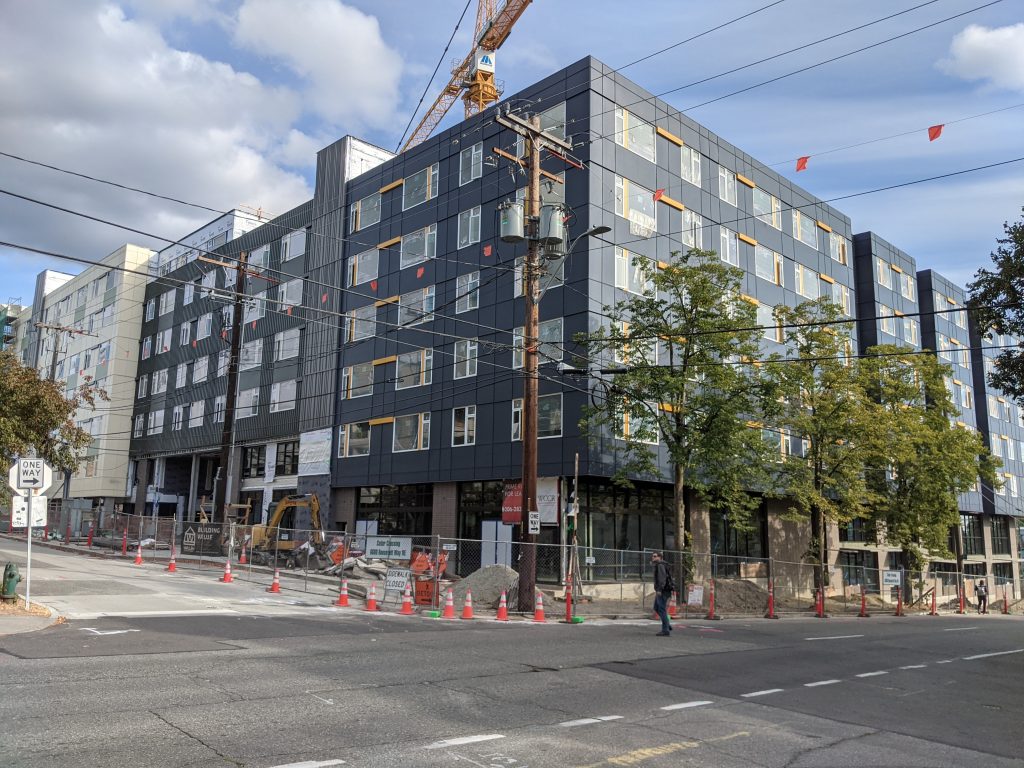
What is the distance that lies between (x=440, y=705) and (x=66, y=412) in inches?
694

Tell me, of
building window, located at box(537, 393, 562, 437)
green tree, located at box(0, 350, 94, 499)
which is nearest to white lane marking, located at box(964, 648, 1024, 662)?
building window, located at box(537, 393, 562, 437)

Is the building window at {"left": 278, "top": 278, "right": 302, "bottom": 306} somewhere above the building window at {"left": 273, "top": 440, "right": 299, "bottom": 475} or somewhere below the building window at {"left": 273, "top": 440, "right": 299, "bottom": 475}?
above

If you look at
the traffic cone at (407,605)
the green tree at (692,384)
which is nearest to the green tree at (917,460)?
the green tree at (692,384)

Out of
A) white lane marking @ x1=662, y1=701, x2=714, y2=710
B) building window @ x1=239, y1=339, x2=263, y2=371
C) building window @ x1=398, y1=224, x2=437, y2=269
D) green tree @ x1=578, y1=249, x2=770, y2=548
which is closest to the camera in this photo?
white lane marking @ x1=662, y1=701, x2=714, y2=710

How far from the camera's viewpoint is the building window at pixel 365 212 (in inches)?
1684

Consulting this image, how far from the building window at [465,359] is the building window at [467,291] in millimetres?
1600

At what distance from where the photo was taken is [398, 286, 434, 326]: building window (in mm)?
38031

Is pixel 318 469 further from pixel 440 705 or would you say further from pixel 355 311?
pixel 440 705

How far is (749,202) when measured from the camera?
41094 millimetres

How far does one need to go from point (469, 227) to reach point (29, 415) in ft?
67.4

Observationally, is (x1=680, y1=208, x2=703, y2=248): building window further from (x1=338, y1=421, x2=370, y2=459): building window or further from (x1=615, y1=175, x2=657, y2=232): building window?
(x1=338, y1=421, x2=370, y2=459): building window

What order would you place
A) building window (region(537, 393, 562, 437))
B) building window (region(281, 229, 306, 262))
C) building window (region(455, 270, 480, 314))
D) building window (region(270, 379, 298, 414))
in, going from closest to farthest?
building window (region(537, 393, 562, 437)) < building window (region(455, 270, 480, 314)) < building window (region(270, 379, 298, 414)) < building window (region(281, 229, 306, 262))

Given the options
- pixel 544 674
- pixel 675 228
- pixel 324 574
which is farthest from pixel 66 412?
pixel 675 228

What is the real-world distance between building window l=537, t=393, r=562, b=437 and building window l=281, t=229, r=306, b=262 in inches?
871
